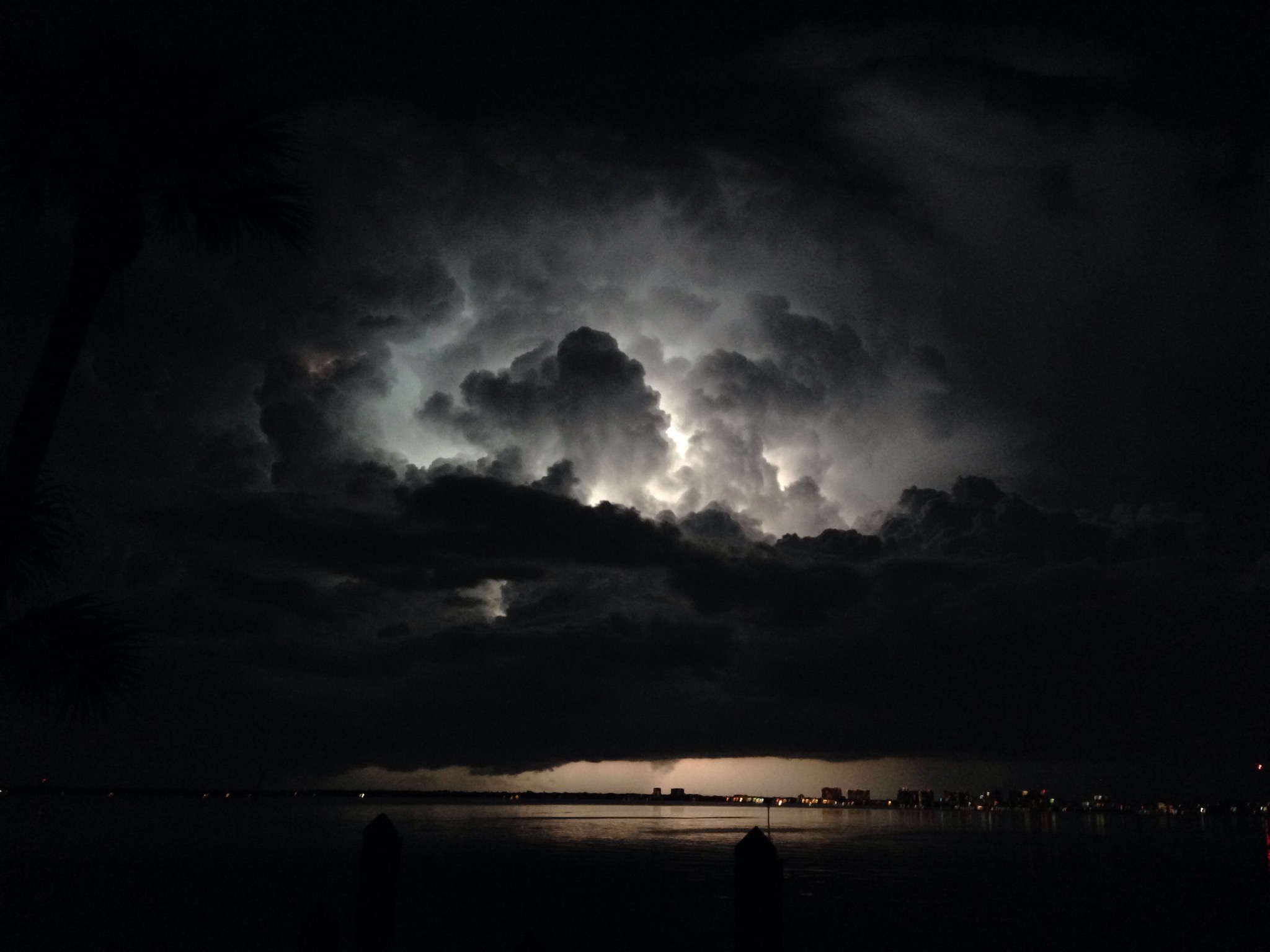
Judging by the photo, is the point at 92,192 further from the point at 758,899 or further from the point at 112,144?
the point at 758,899

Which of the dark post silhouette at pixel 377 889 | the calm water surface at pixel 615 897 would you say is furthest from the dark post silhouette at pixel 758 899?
the calm water surface at pixel 615 897

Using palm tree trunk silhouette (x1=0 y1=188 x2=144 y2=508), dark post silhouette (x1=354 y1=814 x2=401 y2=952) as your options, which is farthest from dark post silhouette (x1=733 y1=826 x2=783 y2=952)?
palm tree trunk silhouette (x1=0 y1=188 x2=144 y2=508)

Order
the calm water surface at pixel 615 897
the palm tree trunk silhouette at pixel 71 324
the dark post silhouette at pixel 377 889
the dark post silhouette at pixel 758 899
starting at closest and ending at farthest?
the dark post silhouette at pixel 758 899
the dark post silhouette at pixel 377 889
the palm tree trunk silhouette at pixel 71 324
the calm water surface at pixel 615 897

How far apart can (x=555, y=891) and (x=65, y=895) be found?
118 feet

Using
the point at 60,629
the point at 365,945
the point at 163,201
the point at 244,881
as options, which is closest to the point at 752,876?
the point at 365,945

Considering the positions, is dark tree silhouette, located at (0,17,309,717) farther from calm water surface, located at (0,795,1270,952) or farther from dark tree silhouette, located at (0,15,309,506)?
calm water surface, located at (0,795,1270,952)

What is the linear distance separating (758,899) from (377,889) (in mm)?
4041

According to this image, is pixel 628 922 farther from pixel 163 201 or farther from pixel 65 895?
pixel 163 201

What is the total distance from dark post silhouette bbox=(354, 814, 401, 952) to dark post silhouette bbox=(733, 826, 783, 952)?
3.60 meters

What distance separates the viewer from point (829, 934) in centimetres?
5572

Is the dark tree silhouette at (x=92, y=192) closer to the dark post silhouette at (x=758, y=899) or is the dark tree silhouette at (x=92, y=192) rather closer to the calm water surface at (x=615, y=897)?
the dark post silhouette at (x=758, y=899)

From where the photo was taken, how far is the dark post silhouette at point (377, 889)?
8609 millimetres

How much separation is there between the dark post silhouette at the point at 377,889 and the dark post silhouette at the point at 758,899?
3596mm

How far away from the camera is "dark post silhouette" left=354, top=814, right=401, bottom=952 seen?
8.61 m
